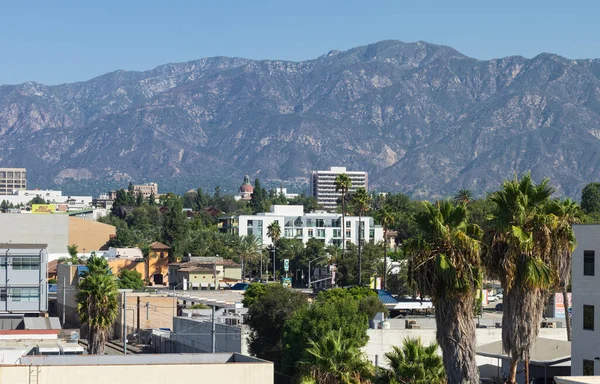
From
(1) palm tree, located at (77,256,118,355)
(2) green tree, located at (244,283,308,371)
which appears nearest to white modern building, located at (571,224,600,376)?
(2) green tree, located at (244,283,308,371)

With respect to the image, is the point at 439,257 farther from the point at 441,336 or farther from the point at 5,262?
the point at 5,262

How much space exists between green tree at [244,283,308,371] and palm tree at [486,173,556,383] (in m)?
41.2

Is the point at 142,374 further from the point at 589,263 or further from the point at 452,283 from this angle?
the point at 589,263

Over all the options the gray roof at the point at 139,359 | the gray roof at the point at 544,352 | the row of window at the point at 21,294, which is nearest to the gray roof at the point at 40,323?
the row of window at the point at 21,294

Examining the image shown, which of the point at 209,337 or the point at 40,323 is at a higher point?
the point at 209,337

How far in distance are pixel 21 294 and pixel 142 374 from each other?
242ft

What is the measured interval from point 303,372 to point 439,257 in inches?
588

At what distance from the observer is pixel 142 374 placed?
49.4 m

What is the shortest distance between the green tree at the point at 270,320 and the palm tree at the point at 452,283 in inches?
1631

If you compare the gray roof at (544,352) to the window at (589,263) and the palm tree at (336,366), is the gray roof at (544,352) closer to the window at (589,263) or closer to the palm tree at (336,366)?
the window at (589,263)

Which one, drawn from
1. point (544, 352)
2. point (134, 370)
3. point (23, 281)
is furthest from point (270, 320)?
point (134, 370)

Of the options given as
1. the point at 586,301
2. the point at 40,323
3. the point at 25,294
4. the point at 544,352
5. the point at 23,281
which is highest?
the point at 586,301

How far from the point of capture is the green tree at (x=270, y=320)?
88.6 m

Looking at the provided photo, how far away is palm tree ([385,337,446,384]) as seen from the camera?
50344 millimetres
